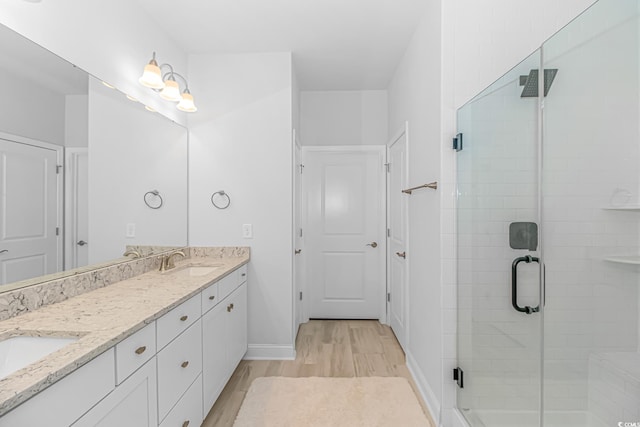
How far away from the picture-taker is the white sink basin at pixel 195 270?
230 centimetres

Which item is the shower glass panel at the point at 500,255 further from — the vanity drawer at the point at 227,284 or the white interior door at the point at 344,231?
the white interior door at the point at 344,231

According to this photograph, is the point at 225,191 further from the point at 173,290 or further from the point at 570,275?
the point at 570,275

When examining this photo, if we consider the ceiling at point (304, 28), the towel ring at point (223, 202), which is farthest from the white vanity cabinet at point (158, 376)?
the ceiling at point (304, 28)

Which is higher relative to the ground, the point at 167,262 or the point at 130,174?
the point at 130,174

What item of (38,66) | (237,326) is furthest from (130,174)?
(237,326)

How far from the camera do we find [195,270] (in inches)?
96.4

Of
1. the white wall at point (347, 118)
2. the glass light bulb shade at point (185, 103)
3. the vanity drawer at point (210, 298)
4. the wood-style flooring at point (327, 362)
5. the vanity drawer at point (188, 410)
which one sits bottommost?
the wood-style flooring at point (327, 362)

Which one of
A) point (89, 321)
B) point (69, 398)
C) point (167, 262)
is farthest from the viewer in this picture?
point (167, 262)

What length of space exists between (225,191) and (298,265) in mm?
1173

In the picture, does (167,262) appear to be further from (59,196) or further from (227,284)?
(59,196)

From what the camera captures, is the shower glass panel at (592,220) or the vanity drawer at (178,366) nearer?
the shower glass panel at (592,220)

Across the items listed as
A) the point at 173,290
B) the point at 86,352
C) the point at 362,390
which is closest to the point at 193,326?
the point at 173,290

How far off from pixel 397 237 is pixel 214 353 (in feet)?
6.58

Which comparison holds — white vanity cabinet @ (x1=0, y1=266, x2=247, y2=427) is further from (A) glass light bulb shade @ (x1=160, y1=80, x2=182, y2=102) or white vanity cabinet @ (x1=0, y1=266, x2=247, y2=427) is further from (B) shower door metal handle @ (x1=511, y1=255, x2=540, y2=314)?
(B) shower door metal handle @ (x1=511, y1=255, x2=540, y2=314)
